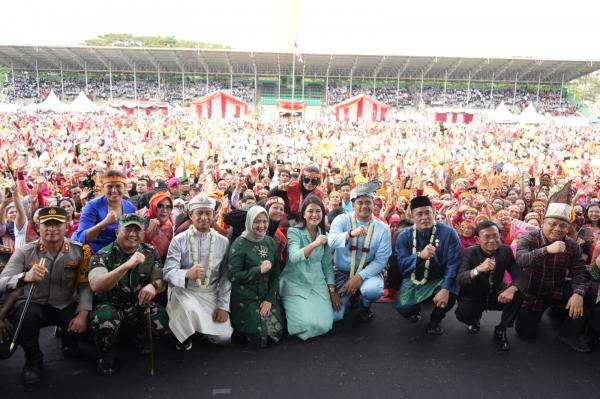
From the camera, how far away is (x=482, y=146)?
Result: 1852 centimetres

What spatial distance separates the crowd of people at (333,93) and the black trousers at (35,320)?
121 feet

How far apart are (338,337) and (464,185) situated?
4352mm

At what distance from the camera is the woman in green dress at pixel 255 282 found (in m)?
3.45

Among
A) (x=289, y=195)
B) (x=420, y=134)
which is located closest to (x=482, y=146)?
(x=420, y=134)

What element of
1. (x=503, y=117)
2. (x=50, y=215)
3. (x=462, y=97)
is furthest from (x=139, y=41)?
(x=50, y=215)

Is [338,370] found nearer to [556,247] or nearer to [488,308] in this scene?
[488,308]

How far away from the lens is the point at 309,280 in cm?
382

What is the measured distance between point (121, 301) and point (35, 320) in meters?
0.56

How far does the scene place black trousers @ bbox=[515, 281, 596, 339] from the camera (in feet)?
11.5

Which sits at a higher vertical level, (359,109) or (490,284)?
(359,109)

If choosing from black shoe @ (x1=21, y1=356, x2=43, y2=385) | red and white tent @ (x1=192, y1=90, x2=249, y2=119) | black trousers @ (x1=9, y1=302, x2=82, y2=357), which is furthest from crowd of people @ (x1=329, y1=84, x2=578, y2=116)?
black shoe @ (x1=21, y1=356, x2=43, y2=385)

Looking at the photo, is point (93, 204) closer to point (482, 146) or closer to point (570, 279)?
point (570, 279)

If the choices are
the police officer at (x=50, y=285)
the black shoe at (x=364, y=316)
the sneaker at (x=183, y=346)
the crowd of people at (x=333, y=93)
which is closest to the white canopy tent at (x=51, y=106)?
the crowd of people at (x=333, y=93)

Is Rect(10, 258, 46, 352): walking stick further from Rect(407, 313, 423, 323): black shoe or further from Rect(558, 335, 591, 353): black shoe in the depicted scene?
Rect(558, 335, 591, 353): black shoe
